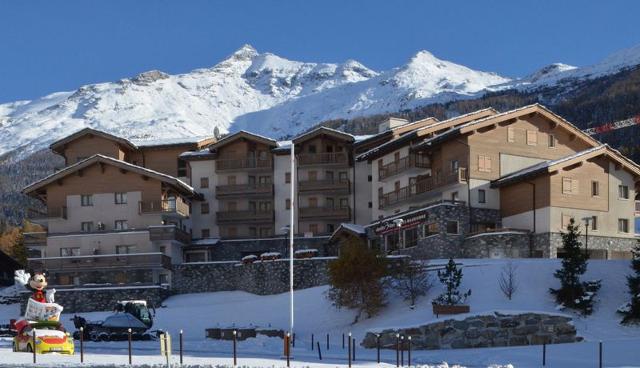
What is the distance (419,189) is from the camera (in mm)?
76938

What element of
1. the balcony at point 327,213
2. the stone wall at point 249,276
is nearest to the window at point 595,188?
the stone wall at point 249,276

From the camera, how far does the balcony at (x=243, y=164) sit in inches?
3465

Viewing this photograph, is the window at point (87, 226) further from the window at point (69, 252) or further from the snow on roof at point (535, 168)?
the snow on roof at point (535, 168)

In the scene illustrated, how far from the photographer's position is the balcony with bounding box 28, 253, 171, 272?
77312mm

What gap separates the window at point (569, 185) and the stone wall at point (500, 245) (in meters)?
3.85

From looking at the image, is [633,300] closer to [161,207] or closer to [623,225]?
[623,225]

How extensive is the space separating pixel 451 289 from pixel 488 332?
4910mm

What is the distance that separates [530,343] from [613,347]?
4.68 m

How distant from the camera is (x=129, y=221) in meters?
81.6

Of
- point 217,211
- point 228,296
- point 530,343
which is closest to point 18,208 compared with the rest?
point 217,211

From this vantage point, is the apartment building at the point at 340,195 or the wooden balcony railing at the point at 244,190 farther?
the wooden balcony railing at the point at 244,190

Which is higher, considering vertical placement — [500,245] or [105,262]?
[500,245]

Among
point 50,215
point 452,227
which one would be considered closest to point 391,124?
point 452,227

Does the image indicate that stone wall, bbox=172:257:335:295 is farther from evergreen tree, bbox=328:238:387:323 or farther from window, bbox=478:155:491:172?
window, bbox=478:155:491:172
